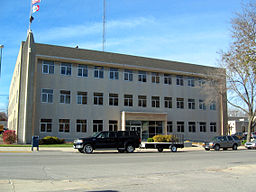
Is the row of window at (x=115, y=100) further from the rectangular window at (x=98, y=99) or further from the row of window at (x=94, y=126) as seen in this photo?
the row of window at (x=94, y=126)

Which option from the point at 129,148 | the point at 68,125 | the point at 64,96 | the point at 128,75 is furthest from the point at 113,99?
the point at 129,148

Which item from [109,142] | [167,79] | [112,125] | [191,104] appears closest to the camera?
[109,142]

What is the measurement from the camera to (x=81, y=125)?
39.1 m

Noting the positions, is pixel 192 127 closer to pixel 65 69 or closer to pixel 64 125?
pixel 64 125

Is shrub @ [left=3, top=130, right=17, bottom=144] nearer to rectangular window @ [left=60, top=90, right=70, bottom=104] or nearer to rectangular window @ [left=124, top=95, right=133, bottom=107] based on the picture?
rectangular window @ [left=60, top=90, right=70, bottom=104]

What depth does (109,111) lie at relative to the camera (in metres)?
41.1

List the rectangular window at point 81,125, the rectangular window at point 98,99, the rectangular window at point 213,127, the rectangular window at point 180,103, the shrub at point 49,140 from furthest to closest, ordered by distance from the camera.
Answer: the rectangular window at point 213,127
the rectangular window at point 180,103
the rectangular window at point 98,99
the rectangular window at point 81,125
the shrub at point 49,140

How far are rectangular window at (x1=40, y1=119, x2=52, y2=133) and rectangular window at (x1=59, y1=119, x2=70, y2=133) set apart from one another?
4.24 ft

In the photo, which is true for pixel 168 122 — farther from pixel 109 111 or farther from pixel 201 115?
pixel 109 111

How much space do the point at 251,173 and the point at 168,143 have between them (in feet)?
50.4

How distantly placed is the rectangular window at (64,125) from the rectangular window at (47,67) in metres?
6.55

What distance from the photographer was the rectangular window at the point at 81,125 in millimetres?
38844

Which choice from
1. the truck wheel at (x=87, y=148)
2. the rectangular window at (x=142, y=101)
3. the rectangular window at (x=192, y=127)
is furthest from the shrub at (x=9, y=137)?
the rectangular window at (x=192, y=127)

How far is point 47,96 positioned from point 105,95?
807cm
